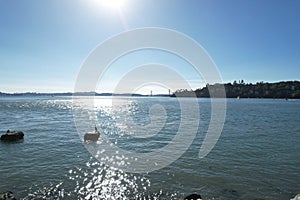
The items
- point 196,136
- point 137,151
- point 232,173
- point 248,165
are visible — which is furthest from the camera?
point 196,136

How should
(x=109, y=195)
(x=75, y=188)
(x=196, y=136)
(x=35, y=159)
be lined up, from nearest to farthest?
(x=109, y=195)
(x=75, y=188)
(x=35, y=159)
(x=196, y=136)

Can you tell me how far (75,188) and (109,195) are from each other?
2577 millimetres

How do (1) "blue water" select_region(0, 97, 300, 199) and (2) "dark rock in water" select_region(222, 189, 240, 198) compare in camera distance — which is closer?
(2) "dark rock in water" select_region(222, 189, 240, 198)

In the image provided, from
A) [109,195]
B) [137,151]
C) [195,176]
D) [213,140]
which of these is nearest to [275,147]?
[213,140]

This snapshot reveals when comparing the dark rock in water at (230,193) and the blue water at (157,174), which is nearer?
the dark rock in water at (230,193)

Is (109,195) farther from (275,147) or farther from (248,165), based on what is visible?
(275,147)

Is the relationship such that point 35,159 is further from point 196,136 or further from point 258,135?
point 258,135

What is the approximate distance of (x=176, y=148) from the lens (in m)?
25.8

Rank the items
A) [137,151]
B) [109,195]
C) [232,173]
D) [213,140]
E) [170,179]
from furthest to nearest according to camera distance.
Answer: [213,140], [137,151], [232,173], [170,179], [109,195]

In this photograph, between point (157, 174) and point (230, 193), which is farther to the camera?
point (157, 174)

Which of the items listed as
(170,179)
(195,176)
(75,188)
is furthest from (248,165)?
(75,188)

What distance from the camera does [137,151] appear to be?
81.1 feet

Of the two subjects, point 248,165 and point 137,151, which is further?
point 137,151

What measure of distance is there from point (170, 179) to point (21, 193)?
980 cm
